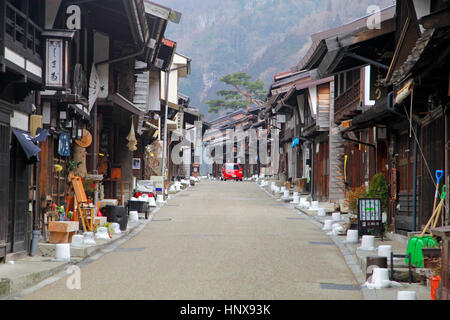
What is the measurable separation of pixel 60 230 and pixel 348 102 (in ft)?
52.4

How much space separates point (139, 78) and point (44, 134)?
18.4 meters

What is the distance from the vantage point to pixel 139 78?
33.3 m

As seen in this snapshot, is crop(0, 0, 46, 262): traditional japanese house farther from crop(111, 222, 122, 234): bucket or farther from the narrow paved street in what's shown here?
crop(111, 222, 122, 234): bucket

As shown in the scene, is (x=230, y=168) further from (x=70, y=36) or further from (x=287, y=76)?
(x=70, y=36)

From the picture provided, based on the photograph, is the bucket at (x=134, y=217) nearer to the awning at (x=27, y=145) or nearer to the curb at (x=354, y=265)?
Answer: the curb at (x=354, y=265)

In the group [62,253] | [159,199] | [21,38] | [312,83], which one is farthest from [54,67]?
[312,83]

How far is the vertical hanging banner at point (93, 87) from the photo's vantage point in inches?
878

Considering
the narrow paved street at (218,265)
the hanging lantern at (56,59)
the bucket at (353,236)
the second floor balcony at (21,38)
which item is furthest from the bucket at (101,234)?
the bucket at (353,236)

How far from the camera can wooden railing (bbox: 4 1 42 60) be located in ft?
43.9

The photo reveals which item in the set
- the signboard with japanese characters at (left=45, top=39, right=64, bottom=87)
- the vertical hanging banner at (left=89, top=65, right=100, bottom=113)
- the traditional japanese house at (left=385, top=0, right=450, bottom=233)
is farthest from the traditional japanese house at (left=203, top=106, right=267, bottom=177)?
the signboard with japanese characters at (left=45, top=39, right=64, bottom=87)

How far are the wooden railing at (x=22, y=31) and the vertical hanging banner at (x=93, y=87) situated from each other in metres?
6.85

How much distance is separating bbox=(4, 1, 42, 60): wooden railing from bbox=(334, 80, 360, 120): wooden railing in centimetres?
1246

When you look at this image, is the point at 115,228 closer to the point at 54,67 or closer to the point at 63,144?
the point at 63,144

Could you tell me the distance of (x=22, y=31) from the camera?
46.1 feet
